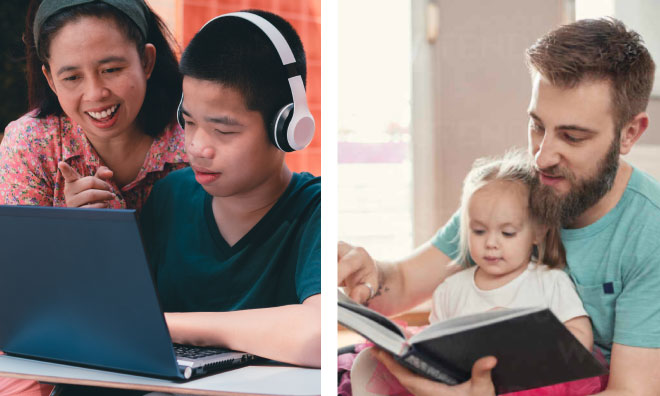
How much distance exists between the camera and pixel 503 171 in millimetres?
1293

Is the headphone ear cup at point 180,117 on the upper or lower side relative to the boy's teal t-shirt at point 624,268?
upper

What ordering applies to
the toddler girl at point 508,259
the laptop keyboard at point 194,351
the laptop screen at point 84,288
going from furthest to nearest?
the toddler girl at point 508,259 < the laptop keyboard at point 194,351 < the laptop screen at point 84,288

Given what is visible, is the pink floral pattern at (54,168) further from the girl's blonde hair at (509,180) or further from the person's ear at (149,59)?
the girl's blonde hair at (509,180)

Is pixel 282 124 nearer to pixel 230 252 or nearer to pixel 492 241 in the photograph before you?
pixel 230 252

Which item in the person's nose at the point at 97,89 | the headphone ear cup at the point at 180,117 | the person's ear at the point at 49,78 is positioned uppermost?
the person's ear at the point at 49,78

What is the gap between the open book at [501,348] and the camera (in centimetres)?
119

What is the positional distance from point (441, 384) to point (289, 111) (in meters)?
0.68

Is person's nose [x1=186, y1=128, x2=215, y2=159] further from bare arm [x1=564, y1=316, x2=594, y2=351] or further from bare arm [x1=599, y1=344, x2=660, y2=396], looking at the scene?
bare arm [x1=599, y1=344, x2=660, y2=396]

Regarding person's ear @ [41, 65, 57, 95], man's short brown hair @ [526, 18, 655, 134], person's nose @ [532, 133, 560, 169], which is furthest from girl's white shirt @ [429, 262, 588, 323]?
person's ear @ [41, 65, 57, 95]

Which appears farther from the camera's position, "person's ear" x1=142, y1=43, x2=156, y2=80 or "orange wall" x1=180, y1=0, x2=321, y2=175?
"person's ear" x1=142, y1=43, x2=156, y2=80

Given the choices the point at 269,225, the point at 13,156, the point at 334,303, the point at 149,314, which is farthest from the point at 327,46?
the point at 13,156

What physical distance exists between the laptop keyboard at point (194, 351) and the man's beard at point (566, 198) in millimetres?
702

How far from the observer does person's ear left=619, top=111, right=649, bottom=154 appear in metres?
1.21

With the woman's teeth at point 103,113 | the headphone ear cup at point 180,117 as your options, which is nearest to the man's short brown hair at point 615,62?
the headphone ear cup at point 180,117
